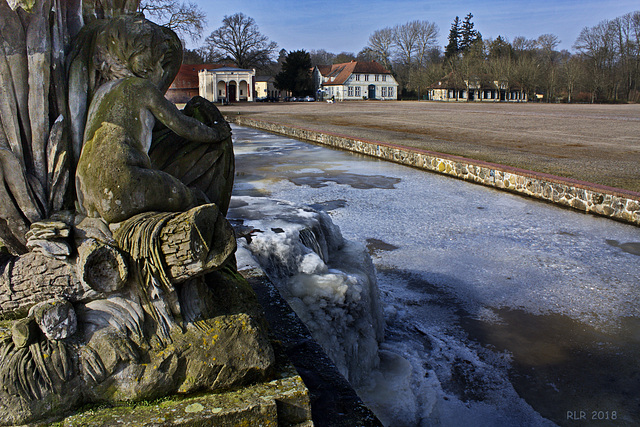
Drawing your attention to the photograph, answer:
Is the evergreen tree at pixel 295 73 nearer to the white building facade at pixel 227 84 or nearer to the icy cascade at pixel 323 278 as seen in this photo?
the white building facade at pixel 227 84

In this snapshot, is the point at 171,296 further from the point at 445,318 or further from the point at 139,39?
the point at 445,318

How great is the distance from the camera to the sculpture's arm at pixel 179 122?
7.57 feet

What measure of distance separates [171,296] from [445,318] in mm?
3276

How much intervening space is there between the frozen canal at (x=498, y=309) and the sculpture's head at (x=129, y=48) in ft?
8.46

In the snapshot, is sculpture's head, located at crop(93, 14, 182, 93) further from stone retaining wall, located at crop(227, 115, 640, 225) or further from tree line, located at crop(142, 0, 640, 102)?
tree line, located at crop(142, 0, 640, 102)

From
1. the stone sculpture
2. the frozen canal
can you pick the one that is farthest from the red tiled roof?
the stone sculpture

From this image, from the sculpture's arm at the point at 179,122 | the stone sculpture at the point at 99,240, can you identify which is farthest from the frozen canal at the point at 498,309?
the sculpture's arm at the point at 179,122

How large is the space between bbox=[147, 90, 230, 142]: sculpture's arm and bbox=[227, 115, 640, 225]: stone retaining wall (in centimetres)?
687

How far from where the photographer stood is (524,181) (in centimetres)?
928

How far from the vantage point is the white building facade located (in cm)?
6519

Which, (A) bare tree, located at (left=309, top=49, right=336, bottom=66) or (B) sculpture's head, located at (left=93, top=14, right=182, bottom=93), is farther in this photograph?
(A) bare tree, located at (left=309, top=49, right=336, bottom=66)

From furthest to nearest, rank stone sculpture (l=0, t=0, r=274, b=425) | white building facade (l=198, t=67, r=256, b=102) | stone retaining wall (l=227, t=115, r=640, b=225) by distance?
white building facade (l=198, t=67, r=256, b=102) → stone retaining wall (l=227, t=115, r=640, b=225) → stone sculpture (l=0, t=0, r=274, b=425)

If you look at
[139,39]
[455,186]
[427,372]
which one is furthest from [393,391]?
[455,186]

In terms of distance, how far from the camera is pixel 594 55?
7256 cm
